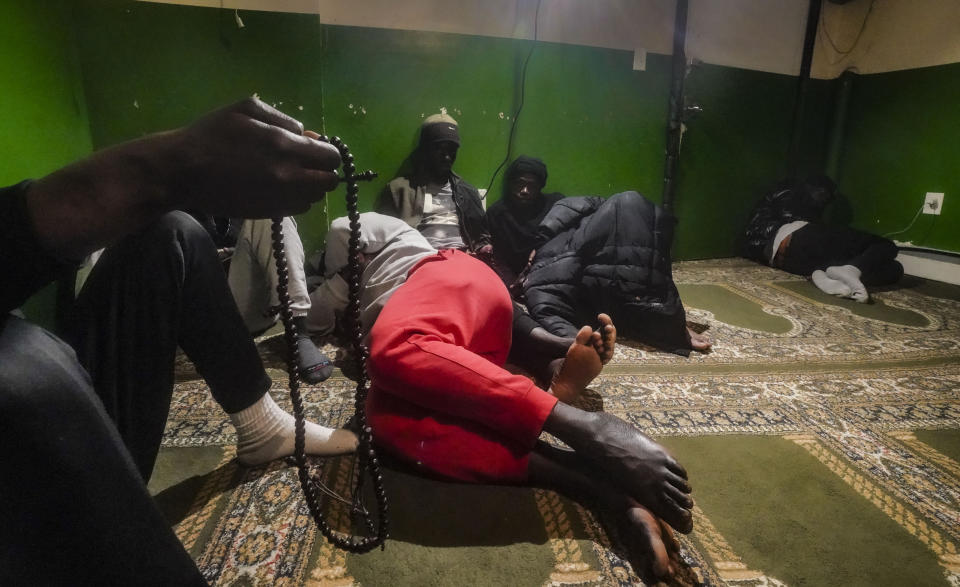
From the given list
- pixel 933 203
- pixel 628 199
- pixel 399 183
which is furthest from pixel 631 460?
pixel 933 203

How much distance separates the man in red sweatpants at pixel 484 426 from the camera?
913 mm

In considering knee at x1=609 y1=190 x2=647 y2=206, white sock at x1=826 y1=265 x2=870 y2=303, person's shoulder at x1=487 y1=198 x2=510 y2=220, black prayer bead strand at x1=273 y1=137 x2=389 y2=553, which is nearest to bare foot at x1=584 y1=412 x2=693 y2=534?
black prayer bead strand at x1=273 y1=137 x2=389 y2=553

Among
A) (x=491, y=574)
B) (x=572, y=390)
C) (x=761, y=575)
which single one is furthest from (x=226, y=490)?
(x=761, y=575)

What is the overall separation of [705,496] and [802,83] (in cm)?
423

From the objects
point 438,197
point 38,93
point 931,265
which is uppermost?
point 38,93

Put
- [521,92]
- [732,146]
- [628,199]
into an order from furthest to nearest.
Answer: [732,146] → [521,92] → [628,199]

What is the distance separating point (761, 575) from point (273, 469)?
105 cm

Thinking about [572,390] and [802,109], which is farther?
[802,109]

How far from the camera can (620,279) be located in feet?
6.57

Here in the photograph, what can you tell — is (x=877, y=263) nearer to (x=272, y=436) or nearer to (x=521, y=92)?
(x=521, y=92)

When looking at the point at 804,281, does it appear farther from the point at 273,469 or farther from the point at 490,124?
the point at 273,469

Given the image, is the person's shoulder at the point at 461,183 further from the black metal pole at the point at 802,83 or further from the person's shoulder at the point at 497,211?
the black metal pole at the point at 802,83

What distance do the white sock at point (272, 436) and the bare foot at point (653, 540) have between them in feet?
2.14

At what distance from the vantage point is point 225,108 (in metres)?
0.53
